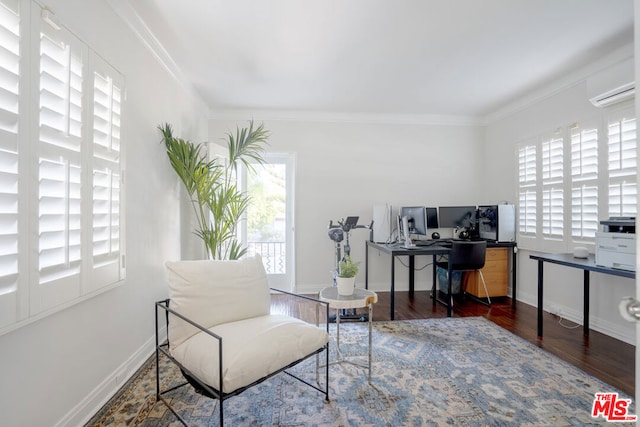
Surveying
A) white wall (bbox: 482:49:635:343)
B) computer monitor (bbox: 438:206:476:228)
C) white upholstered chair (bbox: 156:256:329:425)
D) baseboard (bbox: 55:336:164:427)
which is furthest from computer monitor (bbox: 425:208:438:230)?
baseboard (bbox: 55:336:164:427)

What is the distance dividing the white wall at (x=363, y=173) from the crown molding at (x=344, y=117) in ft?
0.14

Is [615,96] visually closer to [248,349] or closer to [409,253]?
[409,253]

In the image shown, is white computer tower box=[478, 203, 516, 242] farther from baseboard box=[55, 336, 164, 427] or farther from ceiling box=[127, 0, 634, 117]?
baseboard box=[55, 336, 164, 427]

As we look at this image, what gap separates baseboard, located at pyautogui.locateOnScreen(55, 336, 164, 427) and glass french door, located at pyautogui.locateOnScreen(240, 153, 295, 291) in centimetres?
218

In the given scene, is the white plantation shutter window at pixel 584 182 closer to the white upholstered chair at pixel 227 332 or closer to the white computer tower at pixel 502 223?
the white computer tower at pixel 502 223

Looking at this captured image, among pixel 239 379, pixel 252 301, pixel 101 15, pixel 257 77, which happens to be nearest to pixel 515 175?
pixel 257 77

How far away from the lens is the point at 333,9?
218 cm

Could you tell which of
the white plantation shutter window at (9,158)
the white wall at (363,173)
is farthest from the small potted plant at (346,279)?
the white wall at (363,173)

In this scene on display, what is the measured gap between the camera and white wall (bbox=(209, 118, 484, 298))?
4422 mm

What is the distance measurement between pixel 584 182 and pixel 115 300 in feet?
14.6

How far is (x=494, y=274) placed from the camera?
4.11 meters

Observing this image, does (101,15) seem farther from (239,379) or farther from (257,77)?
(239,379)

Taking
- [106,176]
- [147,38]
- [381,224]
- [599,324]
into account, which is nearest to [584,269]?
[599,324]

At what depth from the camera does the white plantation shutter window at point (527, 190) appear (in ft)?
12.6
